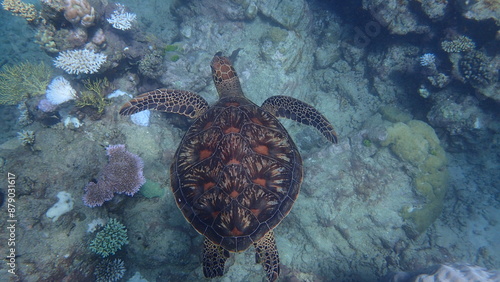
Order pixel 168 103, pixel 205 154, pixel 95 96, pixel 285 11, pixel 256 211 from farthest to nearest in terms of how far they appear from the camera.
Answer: pixel 285 11, pixel 95 96, pixel 168 103, pixel 205 154, pixel 256 211

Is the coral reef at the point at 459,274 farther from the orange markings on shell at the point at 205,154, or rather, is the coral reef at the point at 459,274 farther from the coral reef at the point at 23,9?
the coral reef at the point at 23,9

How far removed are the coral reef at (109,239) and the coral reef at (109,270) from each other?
229 mm

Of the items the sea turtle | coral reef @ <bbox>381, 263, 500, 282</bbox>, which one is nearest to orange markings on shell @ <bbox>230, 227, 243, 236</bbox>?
the sea turtle

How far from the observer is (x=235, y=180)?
3113 mm

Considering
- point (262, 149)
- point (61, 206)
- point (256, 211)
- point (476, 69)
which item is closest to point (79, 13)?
point (61, 206)

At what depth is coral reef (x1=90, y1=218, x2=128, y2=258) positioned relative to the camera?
3942mm

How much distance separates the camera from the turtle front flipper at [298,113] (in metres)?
5.02

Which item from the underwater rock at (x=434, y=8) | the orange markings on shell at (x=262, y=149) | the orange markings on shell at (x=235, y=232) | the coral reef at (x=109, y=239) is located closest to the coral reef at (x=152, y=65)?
the coral reef at (x=109, y=239)

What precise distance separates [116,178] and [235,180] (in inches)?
101

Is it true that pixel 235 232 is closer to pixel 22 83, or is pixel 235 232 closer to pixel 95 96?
pixel 95 96

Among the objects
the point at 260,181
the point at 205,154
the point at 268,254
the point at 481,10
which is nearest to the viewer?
the point at 260,181

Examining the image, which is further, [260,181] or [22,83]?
[22,83]

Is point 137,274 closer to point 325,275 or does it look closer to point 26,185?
point 26,185

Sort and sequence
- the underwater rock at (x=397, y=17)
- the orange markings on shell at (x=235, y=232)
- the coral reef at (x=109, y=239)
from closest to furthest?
the orange markings on shell at (x=235, y=232)
the coral reef at (x=109, y=239)
the underwater rock at (x=397, y=17)
